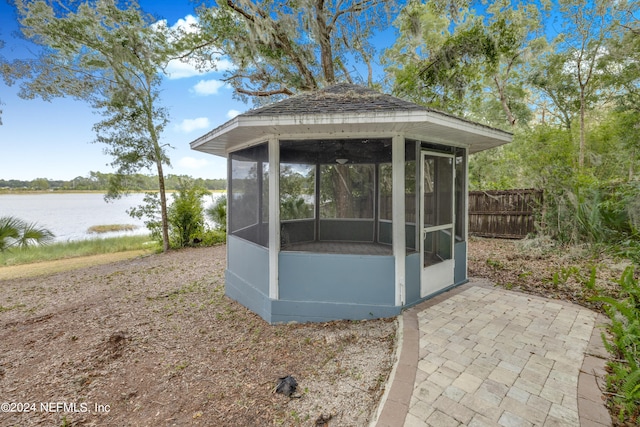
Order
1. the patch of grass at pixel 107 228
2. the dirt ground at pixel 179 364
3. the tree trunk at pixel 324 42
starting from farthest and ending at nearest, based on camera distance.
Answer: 1. the patch of grass at pixel 107 228
2. the tree trunk at pixel 324 42
3. the dirt ground at pixel 179 364

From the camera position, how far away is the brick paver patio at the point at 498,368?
6.24ft

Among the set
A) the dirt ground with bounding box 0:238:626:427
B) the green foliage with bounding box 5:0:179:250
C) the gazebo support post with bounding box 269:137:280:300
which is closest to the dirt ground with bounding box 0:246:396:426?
the dirt ground with bounding box 0:238:626:427

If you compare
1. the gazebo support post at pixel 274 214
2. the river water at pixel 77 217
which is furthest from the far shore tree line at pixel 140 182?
the gazebo support post at pixel 274 214

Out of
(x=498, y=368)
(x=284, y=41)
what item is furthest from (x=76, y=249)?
(x=498, y=368)

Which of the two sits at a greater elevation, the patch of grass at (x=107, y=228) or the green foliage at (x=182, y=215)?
the green foliage at (x=182, y=215)

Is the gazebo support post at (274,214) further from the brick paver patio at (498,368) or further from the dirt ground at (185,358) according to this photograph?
the brick paver patio at (498,368)

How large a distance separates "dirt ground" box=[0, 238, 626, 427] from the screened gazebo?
1.34 ft

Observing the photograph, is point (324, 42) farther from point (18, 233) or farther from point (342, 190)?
point (18, 233)

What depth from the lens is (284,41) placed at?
8.04 m

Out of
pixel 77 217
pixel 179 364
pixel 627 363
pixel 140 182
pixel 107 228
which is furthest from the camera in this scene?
pixel 77 217

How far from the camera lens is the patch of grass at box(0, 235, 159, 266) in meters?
8.95

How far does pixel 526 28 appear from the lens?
1049 cm

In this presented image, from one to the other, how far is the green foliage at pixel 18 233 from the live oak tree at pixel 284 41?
640 cm

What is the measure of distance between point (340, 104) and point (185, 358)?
3.30 m
